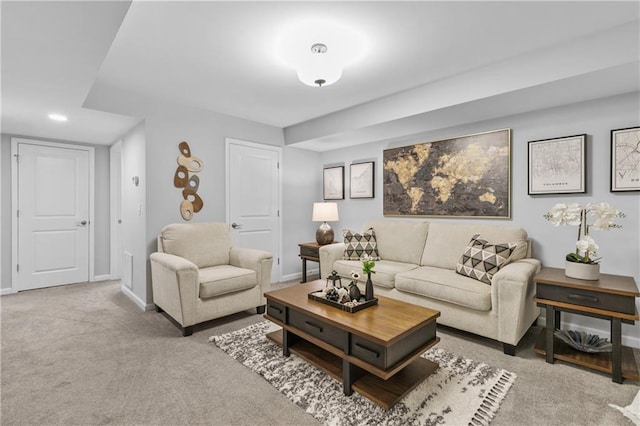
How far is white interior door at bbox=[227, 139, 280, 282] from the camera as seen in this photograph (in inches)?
165

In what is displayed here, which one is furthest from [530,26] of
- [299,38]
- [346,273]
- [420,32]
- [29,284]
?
[29,284]

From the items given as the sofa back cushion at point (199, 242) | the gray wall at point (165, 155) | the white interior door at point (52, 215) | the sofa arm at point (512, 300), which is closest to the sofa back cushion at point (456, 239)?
the sofa arm at point (512, 300)

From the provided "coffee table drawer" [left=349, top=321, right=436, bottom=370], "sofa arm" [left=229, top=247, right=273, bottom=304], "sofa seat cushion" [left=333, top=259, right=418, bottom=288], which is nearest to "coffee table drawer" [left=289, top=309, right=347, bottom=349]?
"coffee table drawer" [left=349, top=321, right=436, bottom=370]

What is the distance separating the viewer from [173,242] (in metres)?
3.36

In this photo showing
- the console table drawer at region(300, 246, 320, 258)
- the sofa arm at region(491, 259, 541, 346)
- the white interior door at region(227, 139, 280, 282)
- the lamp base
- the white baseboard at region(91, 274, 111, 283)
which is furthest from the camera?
the white baseboard at region(91, 274, 111, 283)

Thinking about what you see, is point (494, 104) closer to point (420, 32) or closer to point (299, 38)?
point (420, 32)

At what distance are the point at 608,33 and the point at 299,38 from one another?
6.74 ft

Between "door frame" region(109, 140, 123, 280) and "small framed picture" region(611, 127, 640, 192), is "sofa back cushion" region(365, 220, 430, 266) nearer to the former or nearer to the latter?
"small framed picture" region(611, 127, 640, 192)

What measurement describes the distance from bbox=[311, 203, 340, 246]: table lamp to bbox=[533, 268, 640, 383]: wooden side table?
2563mm

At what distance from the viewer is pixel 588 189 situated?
2.73m

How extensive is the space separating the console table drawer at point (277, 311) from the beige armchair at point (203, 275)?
2.30 feet

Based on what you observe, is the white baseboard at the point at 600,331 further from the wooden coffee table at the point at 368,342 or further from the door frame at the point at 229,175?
the door frame at the point at 229,175

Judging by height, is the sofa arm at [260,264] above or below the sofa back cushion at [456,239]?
below

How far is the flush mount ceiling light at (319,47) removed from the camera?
6.82 feet
